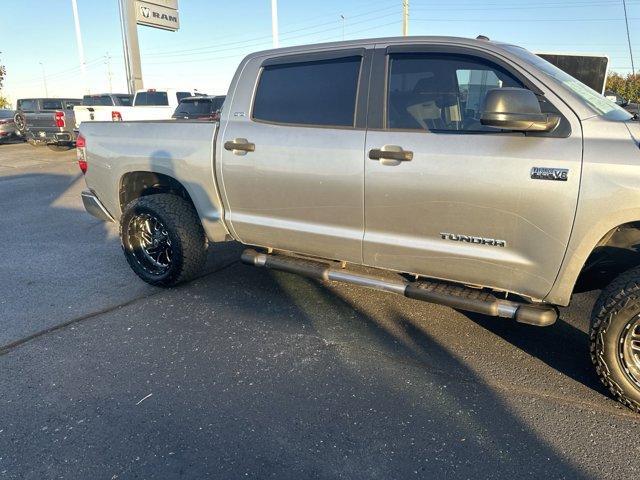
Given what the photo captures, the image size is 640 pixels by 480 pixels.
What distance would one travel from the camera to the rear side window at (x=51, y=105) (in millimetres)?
18125

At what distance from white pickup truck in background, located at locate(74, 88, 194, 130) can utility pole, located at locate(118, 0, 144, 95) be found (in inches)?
267

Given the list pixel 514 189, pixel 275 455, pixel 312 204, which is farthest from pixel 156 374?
pixel 514 189

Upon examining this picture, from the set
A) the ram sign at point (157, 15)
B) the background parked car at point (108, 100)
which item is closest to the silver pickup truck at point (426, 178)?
the background parked car at point (108, 100)

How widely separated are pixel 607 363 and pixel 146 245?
3730 millimetres

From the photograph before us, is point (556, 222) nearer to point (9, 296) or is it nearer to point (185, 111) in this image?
point (9, 296)

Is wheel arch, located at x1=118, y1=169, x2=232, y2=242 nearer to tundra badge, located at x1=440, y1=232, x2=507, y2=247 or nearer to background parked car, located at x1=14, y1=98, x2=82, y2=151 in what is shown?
tundra badge, located at x1=440, y1=232, x2=507, y2=247

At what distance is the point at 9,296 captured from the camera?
434 centimetres

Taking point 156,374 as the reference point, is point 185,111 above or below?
above

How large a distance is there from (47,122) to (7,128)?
3748 mm

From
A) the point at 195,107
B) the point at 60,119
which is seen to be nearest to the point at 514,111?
the point at 195,107

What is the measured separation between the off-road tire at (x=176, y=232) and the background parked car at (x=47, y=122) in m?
13.4

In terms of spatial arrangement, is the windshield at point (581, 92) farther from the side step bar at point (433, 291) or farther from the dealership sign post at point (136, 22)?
the dealership sign post at point (136, 22)

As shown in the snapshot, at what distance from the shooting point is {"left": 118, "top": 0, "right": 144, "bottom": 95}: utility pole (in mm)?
22594

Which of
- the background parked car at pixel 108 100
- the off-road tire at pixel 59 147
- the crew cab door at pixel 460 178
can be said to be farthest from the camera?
the background parked car at pixel 108 100
